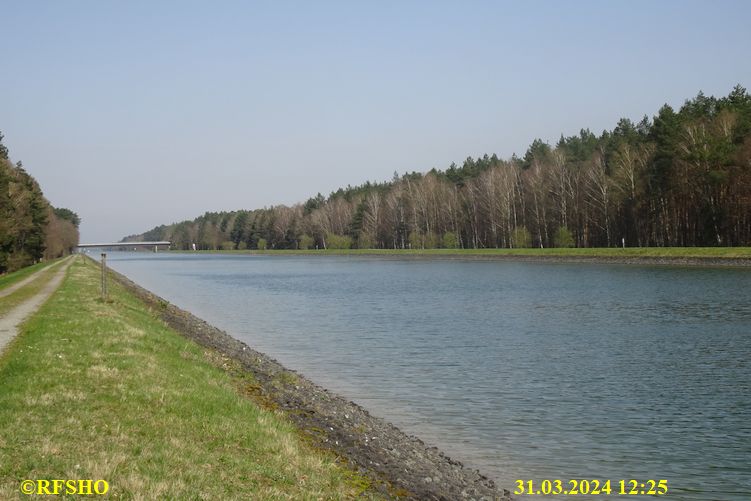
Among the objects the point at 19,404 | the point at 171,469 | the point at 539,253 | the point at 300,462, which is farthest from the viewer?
the point at 539,253

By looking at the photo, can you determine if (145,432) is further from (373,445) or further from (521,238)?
(521,238)

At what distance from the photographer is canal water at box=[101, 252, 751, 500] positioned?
12688 mm

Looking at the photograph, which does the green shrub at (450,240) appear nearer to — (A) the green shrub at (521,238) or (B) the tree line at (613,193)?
(B) the tree line at (613,193)

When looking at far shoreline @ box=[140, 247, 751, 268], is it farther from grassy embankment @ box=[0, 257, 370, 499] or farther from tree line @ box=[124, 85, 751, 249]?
grassy embankment @ box=[0, 257, 370, 499]

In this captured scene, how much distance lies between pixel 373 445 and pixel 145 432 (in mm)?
4172

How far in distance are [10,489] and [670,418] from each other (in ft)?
43.3

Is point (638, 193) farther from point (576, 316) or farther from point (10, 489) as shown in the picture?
point (10, 489)

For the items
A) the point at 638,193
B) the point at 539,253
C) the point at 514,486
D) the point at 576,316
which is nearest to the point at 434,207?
the point at 539,253

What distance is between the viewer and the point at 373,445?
1252 centimetres

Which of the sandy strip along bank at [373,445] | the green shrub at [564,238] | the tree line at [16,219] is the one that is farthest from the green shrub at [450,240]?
the sandy strip along bank at [373,445]

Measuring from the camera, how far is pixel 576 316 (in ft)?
113

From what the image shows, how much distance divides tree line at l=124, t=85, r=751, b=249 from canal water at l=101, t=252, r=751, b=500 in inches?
1335

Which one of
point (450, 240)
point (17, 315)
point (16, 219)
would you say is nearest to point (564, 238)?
point (450, 240)

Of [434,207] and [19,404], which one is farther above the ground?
[434,207]
